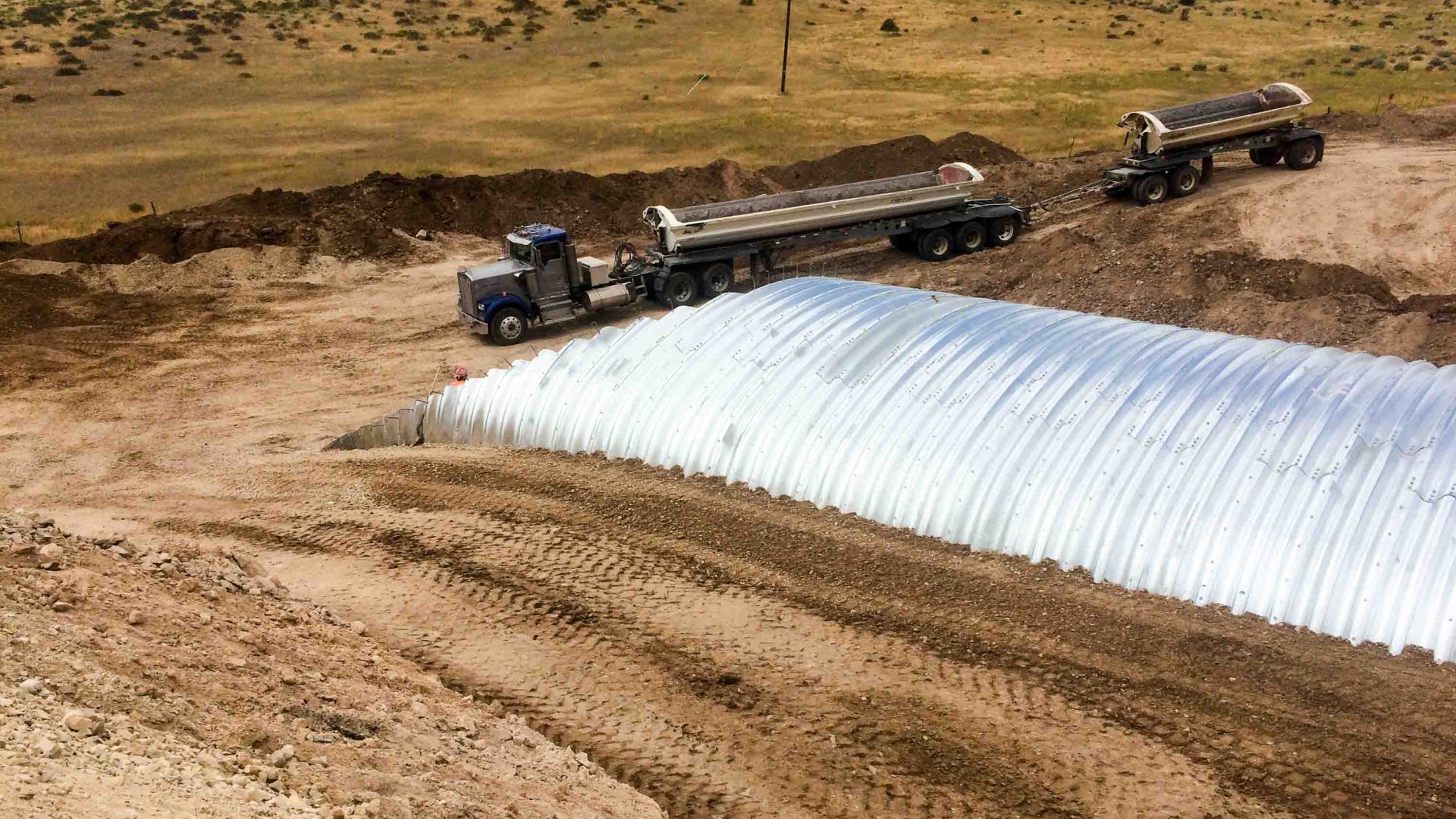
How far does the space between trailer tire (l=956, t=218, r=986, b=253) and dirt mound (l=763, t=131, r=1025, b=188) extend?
316 inches

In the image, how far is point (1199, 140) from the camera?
34656mm

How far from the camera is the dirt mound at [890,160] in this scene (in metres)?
41.4

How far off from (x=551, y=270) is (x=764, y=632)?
16830 millimetres

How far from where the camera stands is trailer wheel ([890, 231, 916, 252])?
33906mm

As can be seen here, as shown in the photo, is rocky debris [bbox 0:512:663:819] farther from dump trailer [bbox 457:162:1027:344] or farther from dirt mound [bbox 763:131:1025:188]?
dirt mound [bbox 763:131:1025:188]

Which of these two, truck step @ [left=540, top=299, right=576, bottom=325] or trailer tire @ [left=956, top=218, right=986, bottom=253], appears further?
trailer tire @ [left=956, top=218, right=986, bottom=253]

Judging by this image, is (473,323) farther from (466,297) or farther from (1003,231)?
(1003,231)

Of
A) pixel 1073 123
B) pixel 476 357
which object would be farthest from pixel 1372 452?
pixel 1073 123

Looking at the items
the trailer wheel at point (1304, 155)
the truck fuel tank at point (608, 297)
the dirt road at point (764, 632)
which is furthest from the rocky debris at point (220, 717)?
the trailer wheel at point (1304, 155)

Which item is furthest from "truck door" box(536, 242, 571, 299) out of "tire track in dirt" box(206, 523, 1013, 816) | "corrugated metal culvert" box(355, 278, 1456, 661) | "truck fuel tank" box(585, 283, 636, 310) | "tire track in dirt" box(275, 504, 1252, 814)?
"tire track in dirt" box(206, 523, 1013, 816)

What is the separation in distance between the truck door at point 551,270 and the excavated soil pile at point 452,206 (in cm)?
590

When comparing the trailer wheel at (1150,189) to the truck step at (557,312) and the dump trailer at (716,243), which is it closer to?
the dump trailer at (716,243)

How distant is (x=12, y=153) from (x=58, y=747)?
47.0 metres

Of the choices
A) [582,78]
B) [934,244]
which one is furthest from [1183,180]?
[582,78]
